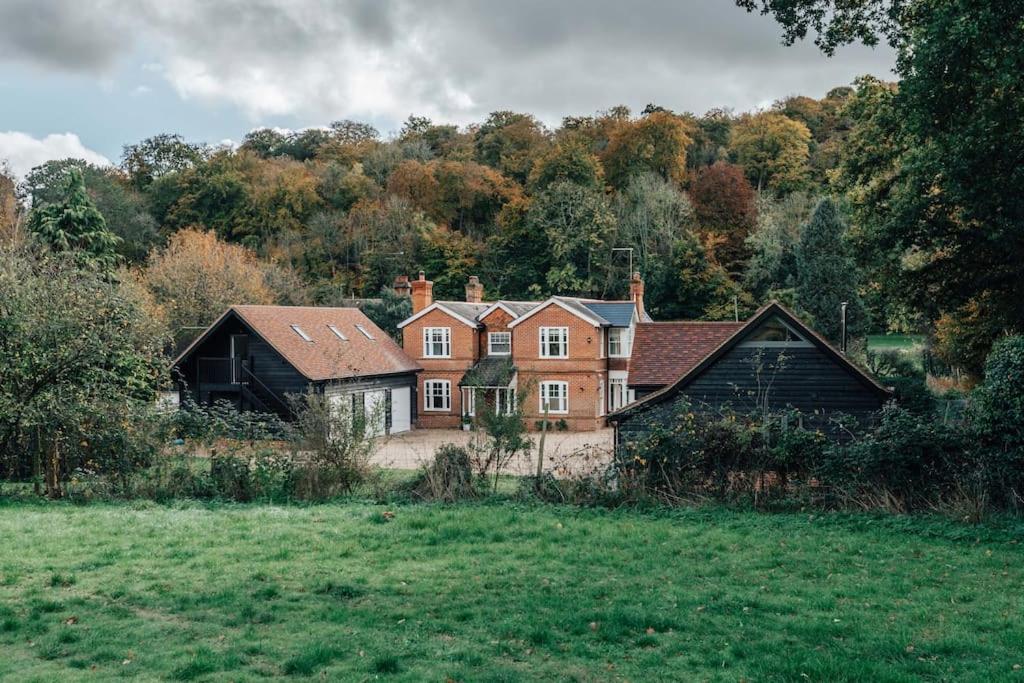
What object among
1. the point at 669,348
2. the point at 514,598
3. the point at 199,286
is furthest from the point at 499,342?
the point at 514,598

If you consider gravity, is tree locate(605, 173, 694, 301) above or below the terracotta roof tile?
above

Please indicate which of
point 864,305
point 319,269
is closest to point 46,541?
point 864,305

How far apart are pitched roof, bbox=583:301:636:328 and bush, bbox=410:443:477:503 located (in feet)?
85.9

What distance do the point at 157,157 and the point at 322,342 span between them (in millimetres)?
53794

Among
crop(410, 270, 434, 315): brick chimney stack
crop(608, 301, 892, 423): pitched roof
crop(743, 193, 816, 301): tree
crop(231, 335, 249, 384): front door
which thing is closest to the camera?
crop(608, 301, 892, 423): pitched roof

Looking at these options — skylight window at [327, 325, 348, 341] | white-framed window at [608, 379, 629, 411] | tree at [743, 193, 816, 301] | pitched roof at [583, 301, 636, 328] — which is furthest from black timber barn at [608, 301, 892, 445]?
tree at [743, 193, 816, 301]

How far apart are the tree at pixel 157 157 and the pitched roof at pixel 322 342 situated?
153 ft

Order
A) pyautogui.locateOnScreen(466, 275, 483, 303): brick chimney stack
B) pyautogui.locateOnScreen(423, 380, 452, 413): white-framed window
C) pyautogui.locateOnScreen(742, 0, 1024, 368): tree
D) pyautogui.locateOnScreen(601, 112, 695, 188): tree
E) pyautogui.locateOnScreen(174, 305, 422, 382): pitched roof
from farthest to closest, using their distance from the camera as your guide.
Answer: pyautogui.locateOnScreen(601, 112, 695, 188): tree → pyautogui.locateOnScreen(466, 275, 483, 303): brick chimney stack → pyautogui.locateOnScreen(423, 380, 452, 413): white-framed window → pyautogui.locateOnScreen(174, 305, 422, 382): pitched roof → pyautogui.locateOnScreen(742, 0, 1024, 368): tree

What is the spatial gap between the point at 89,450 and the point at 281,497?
453cm

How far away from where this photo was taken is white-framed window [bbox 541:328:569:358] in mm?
40469

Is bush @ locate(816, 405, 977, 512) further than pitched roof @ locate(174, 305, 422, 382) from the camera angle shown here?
No

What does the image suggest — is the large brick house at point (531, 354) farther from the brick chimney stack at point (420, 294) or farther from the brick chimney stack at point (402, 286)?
the brick chimney stack at point (402, 286)

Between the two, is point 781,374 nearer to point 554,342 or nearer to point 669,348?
point 669,348

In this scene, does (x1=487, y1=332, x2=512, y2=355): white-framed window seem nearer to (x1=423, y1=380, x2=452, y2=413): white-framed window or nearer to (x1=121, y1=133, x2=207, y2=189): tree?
(x1=423, y1=380, x2=452, y2=413): white-framed window
